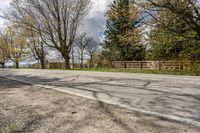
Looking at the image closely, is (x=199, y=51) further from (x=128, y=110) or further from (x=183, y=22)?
(x=128, y=110)

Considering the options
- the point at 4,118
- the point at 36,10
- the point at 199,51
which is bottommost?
the point at 4,118

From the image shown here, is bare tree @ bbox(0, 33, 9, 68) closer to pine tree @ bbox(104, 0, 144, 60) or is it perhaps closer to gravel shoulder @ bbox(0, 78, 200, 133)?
pine tree @ bbox(104, 0, 144, 60)

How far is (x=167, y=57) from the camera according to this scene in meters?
30.5

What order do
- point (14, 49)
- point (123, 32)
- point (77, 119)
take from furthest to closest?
point (14, 49) < point (123, 32) < point (77, 119)

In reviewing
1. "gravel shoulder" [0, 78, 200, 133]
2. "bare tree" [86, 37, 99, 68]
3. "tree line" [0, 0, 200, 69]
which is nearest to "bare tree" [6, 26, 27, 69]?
"tree line" [0, 0, 200, 69]

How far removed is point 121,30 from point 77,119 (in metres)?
38.2

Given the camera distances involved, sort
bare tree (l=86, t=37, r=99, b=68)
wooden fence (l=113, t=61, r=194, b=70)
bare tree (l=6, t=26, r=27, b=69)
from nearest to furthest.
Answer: wooden fence (l=113, t=61, r=194, b=70)
bare tree (l=6, t=26, r=27, b=69)
bare tree (l=86, t=37, r=99, b=68)

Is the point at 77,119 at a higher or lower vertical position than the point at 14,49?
lower

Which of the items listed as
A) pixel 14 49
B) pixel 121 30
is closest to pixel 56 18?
pixel 121 30

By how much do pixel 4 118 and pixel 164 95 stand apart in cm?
476

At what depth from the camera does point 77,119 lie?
517 centimetres

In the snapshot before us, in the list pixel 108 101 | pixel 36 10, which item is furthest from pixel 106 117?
pixel 36 10

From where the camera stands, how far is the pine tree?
19.2 m

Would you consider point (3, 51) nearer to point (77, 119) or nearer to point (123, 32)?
point (123, 32)
